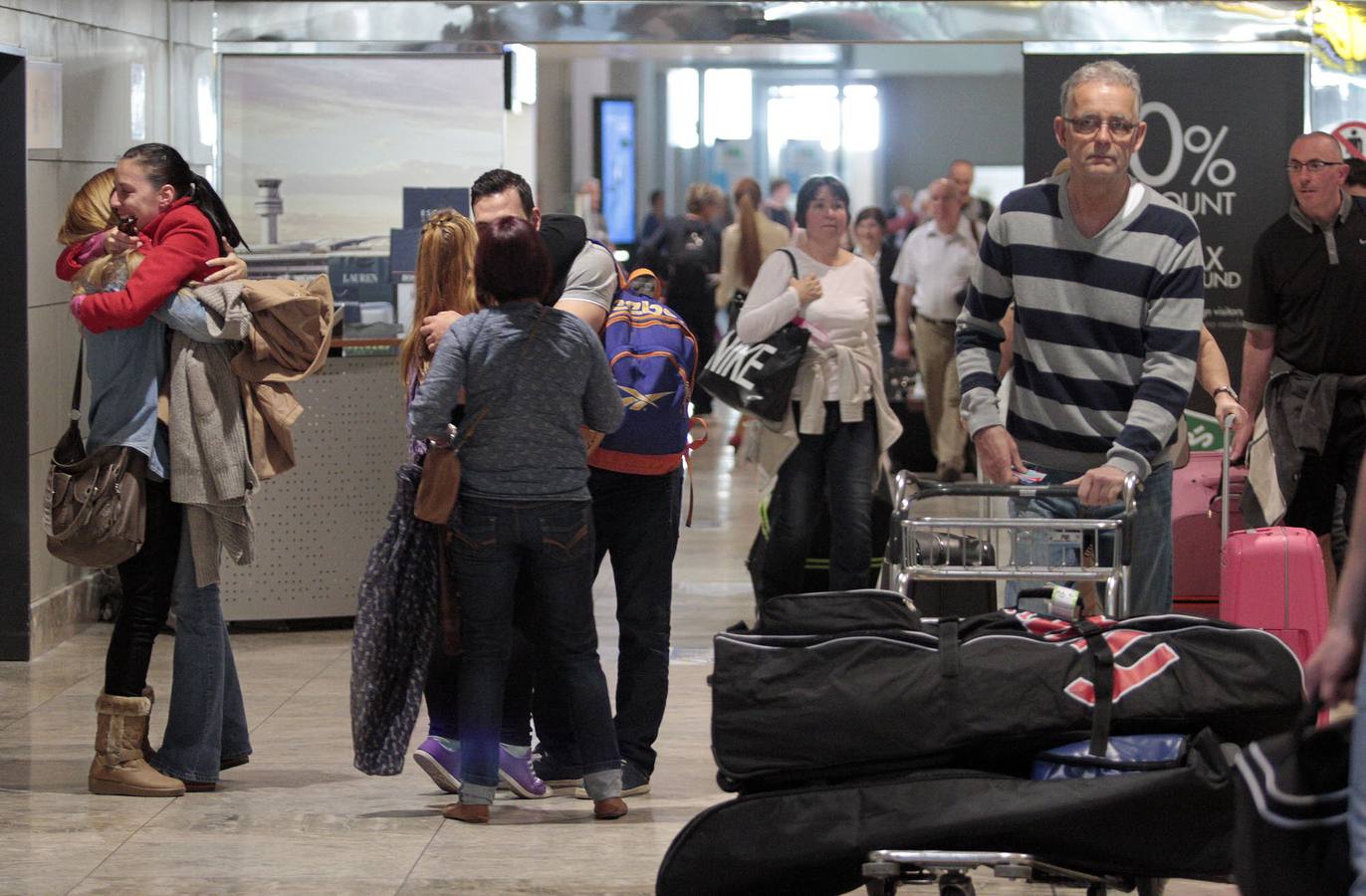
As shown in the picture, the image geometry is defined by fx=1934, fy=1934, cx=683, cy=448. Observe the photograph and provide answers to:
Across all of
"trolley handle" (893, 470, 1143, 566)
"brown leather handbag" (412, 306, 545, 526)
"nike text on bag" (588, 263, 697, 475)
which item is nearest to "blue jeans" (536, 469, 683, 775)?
"nike text on bag" (588, 263, 697, 475)

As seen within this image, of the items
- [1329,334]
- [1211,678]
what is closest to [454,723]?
[1211,678]

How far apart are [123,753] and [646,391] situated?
170 cm

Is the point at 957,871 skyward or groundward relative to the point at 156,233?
groundward

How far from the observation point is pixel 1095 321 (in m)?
4.04

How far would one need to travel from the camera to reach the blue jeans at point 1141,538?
157 inches

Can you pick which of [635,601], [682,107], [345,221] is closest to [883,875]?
[635,601]

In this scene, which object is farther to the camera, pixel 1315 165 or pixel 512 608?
pixel 1315 165

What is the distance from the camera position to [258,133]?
8.56 metres

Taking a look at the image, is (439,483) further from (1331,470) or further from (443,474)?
(1331,470)

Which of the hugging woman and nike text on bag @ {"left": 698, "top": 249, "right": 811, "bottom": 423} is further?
nike text on bag @ {"left": 698, "top": 249, "right": 811, "bottom": 423}

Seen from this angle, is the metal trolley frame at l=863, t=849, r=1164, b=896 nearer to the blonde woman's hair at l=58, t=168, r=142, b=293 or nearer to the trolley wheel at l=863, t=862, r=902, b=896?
the trolley wheel at l=863, t=862, r=902, b=896

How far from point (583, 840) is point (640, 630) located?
2.05 feet

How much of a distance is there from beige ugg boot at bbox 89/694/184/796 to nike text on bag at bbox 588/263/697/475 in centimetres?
141

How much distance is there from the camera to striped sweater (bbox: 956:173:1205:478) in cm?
395
